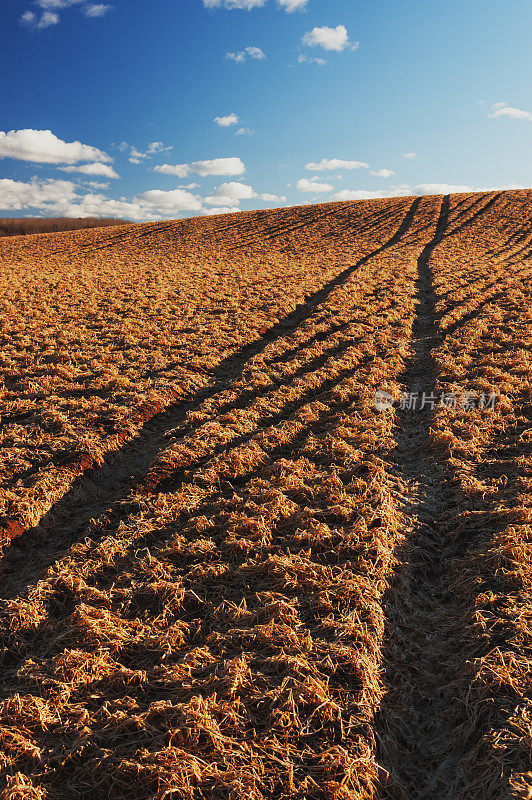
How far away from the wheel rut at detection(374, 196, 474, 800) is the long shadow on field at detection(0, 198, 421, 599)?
4056 mm

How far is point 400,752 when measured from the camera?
337 cm

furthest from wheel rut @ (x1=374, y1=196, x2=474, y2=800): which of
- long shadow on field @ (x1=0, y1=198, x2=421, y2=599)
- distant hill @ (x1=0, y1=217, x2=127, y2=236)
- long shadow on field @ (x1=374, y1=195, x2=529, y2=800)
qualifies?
distant hill @ (x1=0, y1=217, x2=127, y2=236)

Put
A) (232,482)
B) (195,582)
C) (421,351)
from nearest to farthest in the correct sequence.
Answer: (195,582), (232,482), (421,351)

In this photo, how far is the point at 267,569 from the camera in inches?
195

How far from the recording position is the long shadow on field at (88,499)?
5289 millimetres

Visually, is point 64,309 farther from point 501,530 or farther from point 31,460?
point 501,530

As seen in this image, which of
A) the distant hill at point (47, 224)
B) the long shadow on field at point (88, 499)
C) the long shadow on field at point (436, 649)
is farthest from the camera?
the distant hill at point (47, 224)

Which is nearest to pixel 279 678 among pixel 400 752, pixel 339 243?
pixel 400 752

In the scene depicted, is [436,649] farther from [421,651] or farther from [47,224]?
[47,224]

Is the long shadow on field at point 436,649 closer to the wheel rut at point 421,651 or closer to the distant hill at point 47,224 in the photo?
the wheel rut at point 421,651

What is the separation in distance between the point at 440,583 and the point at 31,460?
6845 millimetres

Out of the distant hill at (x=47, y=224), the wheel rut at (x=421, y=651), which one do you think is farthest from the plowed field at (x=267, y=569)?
the distant hill at (x=47, y=224)

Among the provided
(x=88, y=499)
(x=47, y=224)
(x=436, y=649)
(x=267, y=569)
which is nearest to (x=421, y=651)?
(x=436, y=649)

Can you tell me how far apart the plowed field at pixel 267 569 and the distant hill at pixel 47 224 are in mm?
77299
